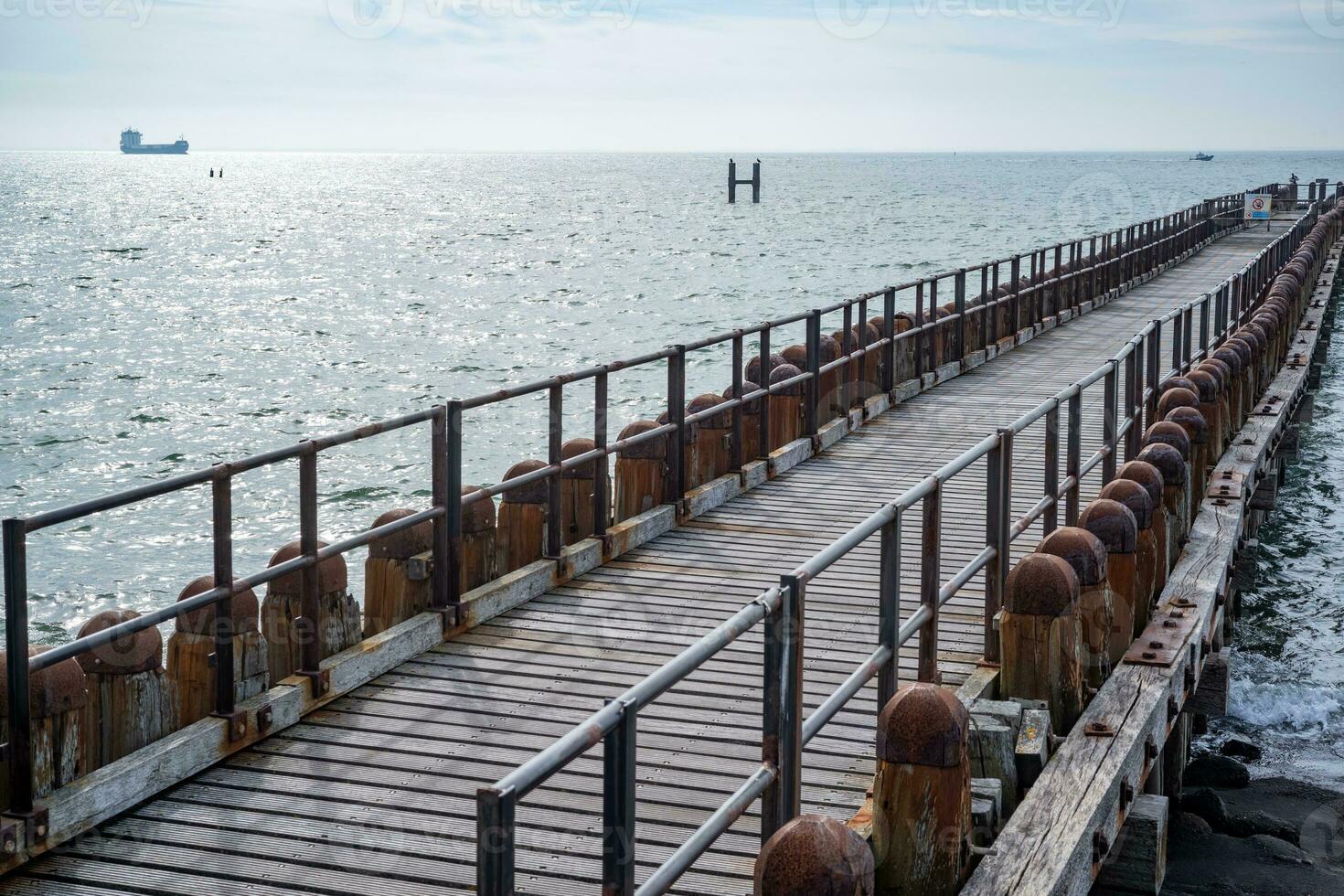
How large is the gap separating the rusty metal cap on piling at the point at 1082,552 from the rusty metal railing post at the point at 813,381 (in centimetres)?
593

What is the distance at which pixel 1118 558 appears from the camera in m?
7.15

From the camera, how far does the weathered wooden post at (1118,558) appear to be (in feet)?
23.5

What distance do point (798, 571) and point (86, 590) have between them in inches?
721

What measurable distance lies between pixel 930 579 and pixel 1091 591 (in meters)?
0.92

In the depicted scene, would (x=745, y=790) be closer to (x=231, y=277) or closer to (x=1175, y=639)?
(x=1175, y=639)

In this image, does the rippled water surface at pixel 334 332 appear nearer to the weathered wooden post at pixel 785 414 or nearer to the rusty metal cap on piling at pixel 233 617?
the weathered wooden post at pixel 785 414

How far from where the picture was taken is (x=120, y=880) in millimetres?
4961

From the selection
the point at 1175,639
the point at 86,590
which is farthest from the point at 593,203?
the point at 1175,639

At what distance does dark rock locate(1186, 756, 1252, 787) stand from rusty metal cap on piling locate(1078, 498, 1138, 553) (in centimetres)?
427

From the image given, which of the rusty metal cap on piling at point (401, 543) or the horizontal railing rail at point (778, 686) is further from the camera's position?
the rusty metal cap on piling at point (401, 543)

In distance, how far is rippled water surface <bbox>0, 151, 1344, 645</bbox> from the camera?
24.6 metres

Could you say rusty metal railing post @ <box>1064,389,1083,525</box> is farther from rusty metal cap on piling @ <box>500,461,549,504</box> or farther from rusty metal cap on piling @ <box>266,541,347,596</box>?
rusty metal cap on piling @ <box>266,541,347,596</box>

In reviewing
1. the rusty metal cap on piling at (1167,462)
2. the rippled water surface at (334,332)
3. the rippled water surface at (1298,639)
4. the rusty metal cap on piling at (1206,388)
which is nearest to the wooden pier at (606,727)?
the rusty metal cap on piling at (1167,462)

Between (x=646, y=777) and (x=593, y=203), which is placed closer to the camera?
(x=646, y=777)
